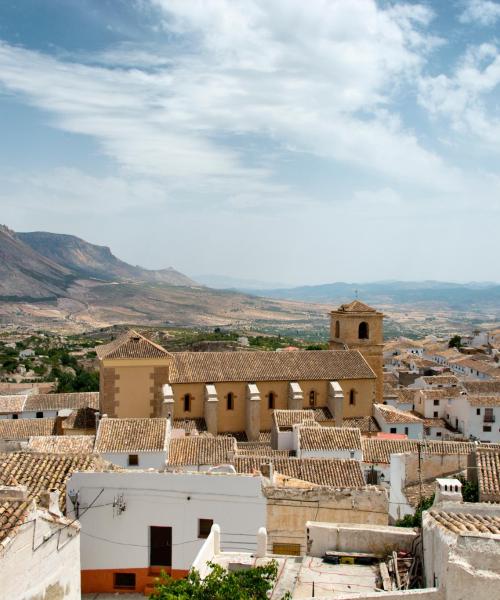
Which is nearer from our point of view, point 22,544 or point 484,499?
point 22,544

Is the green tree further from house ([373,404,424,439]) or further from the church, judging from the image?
house ([373,404,424,439])

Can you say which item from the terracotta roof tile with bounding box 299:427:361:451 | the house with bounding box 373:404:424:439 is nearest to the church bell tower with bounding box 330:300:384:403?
the house with bounding box 373:404:424:439

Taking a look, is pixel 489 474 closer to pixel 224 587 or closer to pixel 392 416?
pixel 224 587

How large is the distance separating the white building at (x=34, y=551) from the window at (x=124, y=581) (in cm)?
325

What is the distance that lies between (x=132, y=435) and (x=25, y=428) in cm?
1253

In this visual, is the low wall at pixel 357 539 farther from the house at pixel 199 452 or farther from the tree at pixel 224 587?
the house at pixel 199 452

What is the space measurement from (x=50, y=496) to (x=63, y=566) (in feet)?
4.21

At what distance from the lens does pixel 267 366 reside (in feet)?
102

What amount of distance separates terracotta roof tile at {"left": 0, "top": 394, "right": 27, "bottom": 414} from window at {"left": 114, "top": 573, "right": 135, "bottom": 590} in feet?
105

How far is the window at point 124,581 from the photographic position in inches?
508

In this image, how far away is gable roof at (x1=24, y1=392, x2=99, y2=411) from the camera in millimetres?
42500

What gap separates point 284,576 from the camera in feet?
28.3

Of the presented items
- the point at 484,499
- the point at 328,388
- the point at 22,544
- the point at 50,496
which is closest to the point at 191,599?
the point at 22,544

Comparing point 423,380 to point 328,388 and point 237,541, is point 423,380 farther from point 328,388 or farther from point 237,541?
point 237,541
